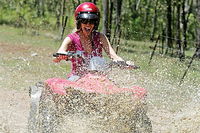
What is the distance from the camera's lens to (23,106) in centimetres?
839

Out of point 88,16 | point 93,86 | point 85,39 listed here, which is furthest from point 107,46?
point 93,86

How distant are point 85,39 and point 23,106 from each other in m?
2.61

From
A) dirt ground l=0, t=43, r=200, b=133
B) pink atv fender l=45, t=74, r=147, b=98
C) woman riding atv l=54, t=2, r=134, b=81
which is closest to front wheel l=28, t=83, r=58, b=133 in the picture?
pink atv fender l=45, t=74, r=147, b=98

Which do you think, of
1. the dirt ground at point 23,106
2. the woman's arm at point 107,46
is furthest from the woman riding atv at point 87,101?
the dirt ground at point 23,106

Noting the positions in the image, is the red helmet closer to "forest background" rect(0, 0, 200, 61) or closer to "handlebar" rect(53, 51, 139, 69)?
"handlebar" rect(53, 51, 139, 69)

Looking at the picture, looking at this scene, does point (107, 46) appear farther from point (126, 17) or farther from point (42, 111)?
point (126, 17)

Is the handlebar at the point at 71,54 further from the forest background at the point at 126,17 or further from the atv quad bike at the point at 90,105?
the forest background at the point at 126,17

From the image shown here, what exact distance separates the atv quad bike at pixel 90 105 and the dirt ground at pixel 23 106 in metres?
0.80

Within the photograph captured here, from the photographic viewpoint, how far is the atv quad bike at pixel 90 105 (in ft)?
17.9

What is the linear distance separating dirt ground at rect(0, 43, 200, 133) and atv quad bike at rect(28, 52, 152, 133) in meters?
0.80

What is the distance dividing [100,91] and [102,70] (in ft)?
1.18

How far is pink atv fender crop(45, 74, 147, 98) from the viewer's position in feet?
17.8

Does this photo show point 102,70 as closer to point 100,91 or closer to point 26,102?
point 100,91

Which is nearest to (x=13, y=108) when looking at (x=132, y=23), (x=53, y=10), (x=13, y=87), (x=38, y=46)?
(x=13, y=87)
